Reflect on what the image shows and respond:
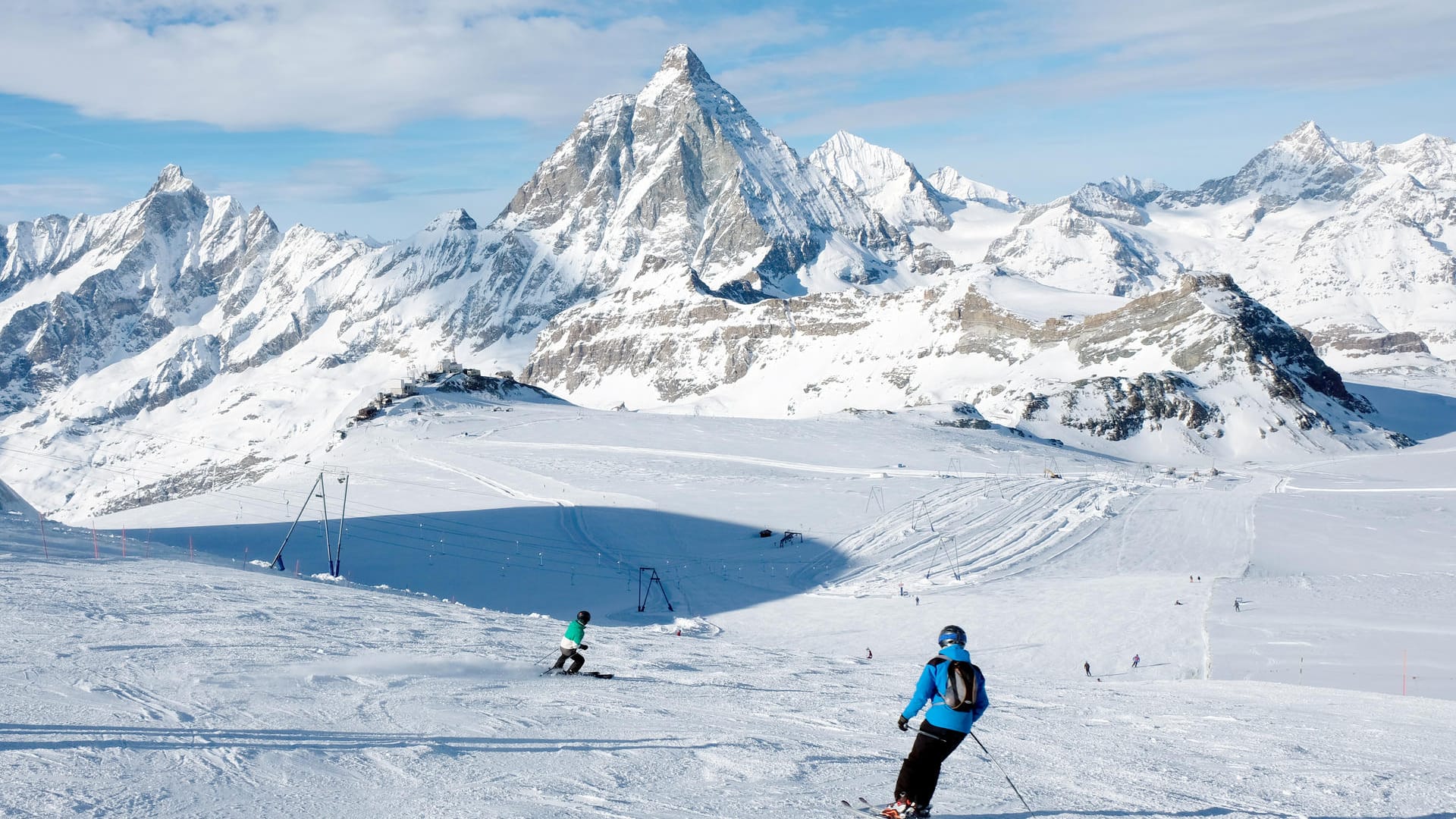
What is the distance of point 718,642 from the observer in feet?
102

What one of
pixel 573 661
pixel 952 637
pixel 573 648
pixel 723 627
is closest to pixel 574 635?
pixel 573 648

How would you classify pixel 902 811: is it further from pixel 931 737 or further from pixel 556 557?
pixel 556 557

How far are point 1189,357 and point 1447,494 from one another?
279ft

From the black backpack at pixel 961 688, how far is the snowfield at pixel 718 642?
1.20 meters

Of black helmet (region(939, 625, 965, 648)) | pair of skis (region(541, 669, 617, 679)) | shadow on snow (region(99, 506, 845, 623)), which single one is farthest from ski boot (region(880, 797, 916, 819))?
shadow on snow (region(99, 506, 845, 623))

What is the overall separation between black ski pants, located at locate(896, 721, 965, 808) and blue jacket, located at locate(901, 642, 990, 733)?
0.07 meters

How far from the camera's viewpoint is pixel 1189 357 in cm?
16400

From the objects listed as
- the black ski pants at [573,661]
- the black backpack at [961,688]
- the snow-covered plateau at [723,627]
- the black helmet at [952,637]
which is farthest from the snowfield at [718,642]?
the black helmet at [952,637]

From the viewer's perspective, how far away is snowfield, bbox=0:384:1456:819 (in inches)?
397

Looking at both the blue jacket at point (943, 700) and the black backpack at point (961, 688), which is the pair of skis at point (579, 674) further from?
the black backpack at point (961, 688)

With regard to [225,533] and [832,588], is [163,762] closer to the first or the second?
[832,588]

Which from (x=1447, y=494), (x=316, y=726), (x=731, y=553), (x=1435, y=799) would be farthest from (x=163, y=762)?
(x=1447, y=494)

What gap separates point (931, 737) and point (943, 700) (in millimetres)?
330

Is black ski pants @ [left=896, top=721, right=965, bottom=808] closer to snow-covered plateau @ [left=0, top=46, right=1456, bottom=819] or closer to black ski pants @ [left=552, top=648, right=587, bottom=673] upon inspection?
snow-covered plateau @ [left=0, top=46, right=1456, bottom=819]
